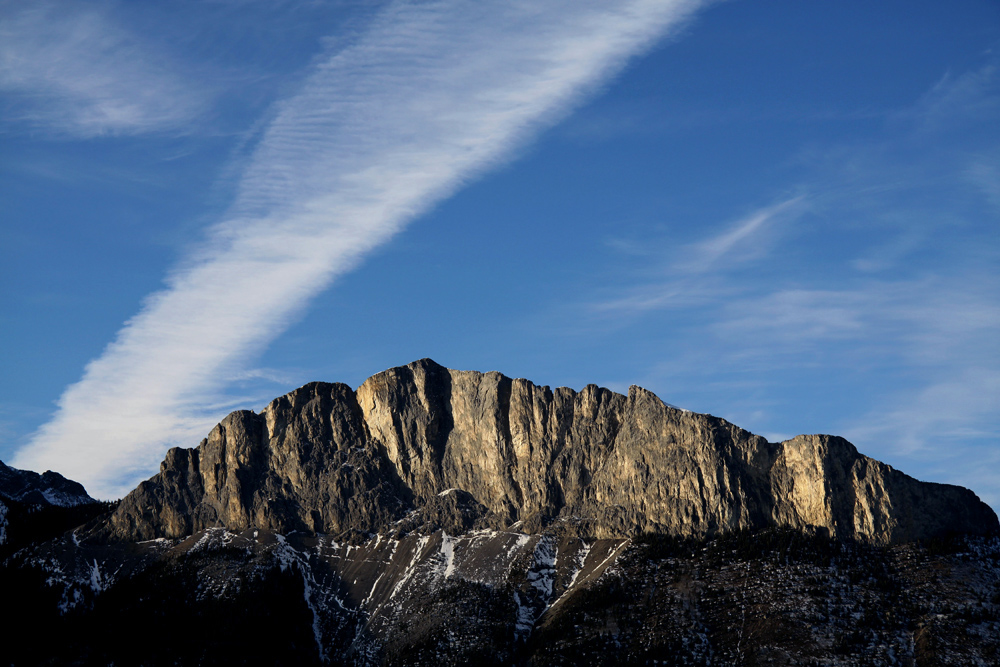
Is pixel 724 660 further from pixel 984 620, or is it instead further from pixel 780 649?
pixel 984 620

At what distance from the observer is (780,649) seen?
19850 centimetres

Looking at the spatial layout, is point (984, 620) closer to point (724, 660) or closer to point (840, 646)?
point (840, 646)

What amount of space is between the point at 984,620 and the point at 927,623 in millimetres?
10458

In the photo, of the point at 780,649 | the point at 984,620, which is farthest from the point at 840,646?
the point at 984,620

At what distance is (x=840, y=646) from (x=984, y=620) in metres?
27.5

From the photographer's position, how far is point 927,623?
19838 cm

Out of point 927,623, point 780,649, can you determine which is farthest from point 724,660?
point 927,623

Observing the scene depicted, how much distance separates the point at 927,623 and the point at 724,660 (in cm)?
3770

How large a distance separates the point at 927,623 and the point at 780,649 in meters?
27.3

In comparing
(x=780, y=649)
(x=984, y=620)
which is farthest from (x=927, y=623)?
(x=780, y=649)

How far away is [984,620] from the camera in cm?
19838

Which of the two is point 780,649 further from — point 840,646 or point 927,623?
point 927,623

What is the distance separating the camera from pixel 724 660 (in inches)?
7840

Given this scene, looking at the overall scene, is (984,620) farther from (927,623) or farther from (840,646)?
(840,646)
